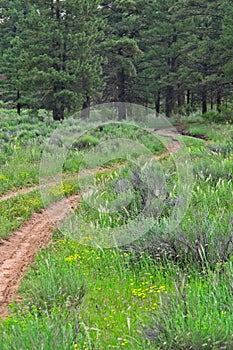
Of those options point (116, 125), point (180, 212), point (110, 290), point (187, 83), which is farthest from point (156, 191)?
point (187, 83)

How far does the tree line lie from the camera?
2261 cm

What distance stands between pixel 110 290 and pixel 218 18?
2828 cm

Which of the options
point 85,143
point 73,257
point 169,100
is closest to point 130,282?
point 73,257

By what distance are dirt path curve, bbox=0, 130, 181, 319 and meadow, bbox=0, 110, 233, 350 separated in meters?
0.13

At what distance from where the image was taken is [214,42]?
28.3m

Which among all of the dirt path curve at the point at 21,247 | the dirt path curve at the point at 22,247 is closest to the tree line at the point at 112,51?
the dirt path curve at the point at 22,247

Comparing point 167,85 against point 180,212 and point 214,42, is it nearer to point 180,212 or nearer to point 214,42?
point 214,42

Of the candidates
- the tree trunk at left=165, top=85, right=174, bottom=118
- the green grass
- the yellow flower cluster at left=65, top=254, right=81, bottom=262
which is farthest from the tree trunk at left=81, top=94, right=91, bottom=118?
the yellow flower cluster at left=65, top=254, right=81, bottom=262

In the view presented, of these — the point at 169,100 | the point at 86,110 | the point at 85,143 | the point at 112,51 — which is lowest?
the point at 85,143

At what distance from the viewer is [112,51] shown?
2892 centimetres

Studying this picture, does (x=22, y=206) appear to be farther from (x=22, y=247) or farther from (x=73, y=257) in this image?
(x=73, y=257)

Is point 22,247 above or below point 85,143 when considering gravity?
below

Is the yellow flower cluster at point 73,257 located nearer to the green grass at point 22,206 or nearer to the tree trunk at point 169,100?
the green grass at point 22,206

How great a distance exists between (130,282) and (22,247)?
2.21 metres
